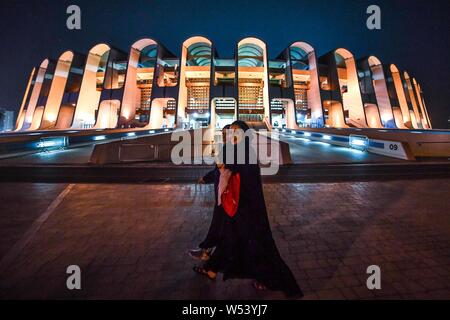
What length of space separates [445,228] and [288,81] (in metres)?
28.0

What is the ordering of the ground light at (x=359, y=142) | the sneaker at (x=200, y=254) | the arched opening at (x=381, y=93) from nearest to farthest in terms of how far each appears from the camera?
the sneaker at (x=200, y=254) < the ground light at (x=359, y=142) < the arched opening at (x=381, y=93)

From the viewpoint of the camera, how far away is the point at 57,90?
89.4 feet

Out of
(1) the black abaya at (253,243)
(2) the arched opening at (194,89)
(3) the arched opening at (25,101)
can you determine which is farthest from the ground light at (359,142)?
(3) the arched opening at (25,101)

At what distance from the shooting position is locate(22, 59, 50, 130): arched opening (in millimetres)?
28469

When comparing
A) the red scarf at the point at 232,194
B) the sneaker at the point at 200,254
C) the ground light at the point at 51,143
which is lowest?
the sneaker at the point at 200,254

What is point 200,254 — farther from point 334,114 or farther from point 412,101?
point 412,101

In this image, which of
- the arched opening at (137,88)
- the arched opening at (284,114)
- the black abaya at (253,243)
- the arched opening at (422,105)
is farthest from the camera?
the arched opening at (422,105)

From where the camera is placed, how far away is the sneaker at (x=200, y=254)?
2285mm

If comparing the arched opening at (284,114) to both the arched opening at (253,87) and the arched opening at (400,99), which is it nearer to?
the arched opening at (253,87)

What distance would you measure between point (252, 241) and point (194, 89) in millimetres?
32509

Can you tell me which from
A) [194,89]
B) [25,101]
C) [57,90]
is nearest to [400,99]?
[194,89]

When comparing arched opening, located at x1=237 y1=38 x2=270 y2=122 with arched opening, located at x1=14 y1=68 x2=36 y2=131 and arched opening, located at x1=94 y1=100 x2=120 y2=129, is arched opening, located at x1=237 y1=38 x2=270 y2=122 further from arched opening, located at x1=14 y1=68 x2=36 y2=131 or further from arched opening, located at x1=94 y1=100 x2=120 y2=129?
arched opening, located at x1=14 y1=68 x2=36 y2=131

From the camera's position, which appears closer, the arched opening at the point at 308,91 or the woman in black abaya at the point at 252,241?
the woman in black abaya at the point at 252,241

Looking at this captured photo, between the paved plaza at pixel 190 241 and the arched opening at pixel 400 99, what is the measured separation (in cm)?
3383
